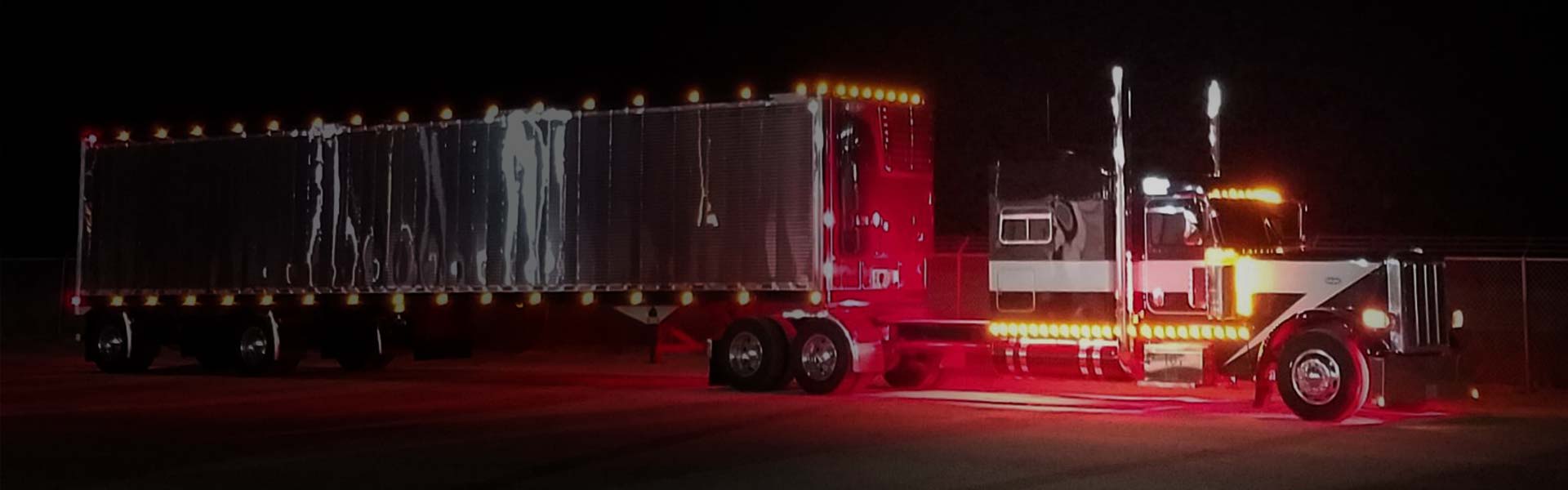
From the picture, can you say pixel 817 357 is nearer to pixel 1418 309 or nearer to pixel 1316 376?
pixel 1316 376

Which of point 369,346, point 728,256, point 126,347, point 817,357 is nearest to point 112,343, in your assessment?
point 126,347

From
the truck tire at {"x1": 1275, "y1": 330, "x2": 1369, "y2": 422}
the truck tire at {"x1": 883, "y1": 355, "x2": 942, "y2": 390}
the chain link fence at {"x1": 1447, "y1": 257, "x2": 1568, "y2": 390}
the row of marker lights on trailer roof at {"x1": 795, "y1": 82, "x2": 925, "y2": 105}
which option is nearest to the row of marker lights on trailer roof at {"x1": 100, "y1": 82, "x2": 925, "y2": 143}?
the row of marker lights on trailer roof at {"x1": 795, "y1": 82, "x2": 925, "y2": 105}

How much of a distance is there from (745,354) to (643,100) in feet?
11.6

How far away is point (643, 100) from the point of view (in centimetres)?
2288

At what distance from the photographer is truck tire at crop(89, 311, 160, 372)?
27.5m

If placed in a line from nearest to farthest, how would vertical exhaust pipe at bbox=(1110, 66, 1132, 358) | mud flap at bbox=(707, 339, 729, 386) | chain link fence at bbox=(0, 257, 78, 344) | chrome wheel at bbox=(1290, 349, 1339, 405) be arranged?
chrome wheel at bbox=(1290, 349, 1339, 405) → vertical exhaust pipe at bbox=(1110, 66, 1132, 358) → mud flap at bbox=(707, 339, 729, 386) → chain link fence at bbox=(0, 257, 78, 344)

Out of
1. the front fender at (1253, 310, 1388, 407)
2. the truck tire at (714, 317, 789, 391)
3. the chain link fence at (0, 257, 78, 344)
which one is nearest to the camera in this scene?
the front fender at (1253, 310, 1388, 407)

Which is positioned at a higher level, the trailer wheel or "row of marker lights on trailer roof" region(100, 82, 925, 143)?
"row of marker lights on trailer roof" region(100, 82, 925, 143)

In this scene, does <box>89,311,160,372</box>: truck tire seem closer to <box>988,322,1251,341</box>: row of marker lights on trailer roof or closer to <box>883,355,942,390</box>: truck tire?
<box>883,355,942,390</box>: truck tire

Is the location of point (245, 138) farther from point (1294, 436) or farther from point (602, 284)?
Result: point (1294, 436)

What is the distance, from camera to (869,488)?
12344mm

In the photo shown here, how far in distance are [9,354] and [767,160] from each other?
18733 mm

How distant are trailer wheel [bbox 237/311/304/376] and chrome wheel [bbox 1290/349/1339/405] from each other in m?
15.1

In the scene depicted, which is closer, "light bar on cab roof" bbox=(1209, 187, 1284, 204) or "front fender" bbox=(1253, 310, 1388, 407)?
"front fender" bbox=(1253, 310, 1388, 407)
